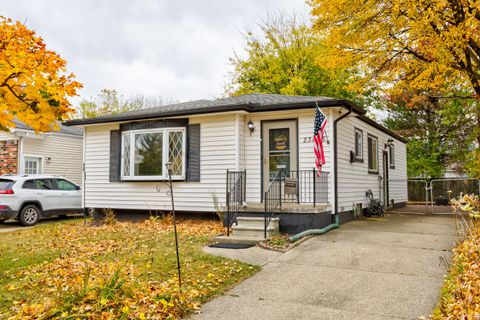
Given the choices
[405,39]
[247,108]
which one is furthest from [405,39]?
[247,108]

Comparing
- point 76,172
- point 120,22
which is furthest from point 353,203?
point 76,172

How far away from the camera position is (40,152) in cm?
1591

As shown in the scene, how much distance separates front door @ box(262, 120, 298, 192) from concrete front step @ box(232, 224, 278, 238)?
1857 millimetres

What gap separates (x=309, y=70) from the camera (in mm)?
22797

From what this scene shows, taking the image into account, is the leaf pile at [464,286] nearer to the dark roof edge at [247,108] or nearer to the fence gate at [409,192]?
the dark roof edge at [247,108]

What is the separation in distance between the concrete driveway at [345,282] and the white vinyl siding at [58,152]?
1330 cm

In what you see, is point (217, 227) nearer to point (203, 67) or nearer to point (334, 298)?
point (334, 298)

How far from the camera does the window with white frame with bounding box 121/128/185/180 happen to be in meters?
9.88

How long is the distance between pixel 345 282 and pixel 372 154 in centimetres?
820

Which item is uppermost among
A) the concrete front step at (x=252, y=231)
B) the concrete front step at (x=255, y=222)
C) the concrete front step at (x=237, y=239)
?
the concrete front step at (x=255, y=222)

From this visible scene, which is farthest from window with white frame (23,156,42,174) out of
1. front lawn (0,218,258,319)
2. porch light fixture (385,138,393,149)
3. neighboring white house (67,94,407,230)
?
porch light fixture (385,138,393,149)

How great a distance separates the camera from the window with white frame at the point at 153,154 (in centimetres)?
988

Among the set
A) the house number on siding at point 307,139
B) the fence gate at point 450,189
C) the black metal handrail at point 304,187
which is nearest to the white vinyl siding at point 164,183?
the black metal handrail at point 304,187

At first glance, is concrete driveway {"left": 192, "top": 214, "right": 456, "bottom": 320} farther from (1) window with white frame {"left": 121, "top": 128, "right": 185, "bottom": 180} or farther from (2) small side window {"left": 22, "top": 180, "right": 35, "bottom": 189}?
(2) small side window {"left": 22, "top": 180, "right": 35, "bottom": 189}
